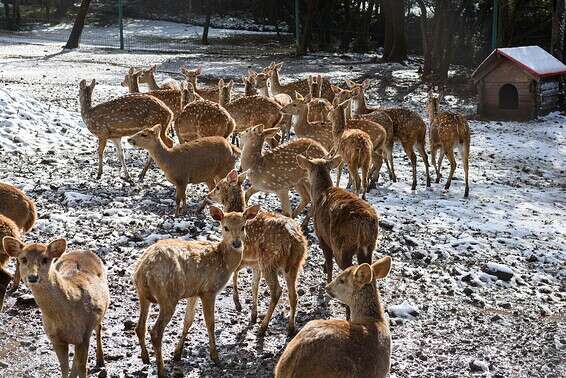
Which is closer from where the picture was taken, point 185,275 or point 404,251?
point 185,275

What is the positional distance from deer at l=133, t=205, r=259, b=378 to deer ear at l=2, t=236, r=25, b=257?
858mm

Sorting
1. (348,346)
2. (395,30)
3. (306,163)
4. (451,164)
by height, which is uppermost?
(395,30)

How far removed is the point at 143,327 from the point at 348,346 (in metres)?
1.79

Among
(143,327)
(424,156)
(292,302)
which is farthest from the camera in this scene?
(424,156)

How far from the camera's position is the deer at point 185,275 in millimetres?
6371

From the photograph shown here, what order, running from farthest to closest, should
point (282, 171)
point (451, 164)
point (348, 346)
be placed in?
point (451, 164)
point (282, 171)
point (348, 346)

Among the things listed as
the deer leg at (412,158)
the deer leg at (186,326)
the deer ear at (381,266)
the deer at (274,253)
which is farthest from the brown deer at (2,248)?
the deer leg at (412,158)

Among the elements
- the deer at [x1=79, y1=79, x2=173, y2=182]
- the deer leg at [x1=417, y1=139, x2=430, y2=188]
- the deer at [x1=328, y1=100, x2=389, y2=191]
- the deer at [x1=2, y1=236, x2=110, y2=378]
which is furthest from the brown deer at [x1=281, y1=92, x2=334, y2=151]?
the deer at [x1=2, y1=236, x2=110, y2=378]

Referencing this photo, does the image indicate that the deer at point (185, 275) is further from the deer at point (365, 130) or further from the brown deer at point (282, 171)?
the deer at point (365, 130)

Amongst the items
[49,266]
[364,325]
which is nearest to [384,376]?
[364,325]

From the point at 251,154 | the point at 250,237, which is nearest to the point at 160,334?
the point at 250,237

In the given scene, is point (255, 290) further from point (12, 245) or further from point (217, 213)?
point (12, 245)

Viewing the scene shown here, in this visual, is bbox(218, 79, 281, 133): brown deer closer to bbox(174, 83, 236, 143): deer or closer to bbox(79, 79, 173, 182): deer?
bbox(174, 83, 236, 143): deer

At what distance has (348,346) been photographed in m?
5.45
